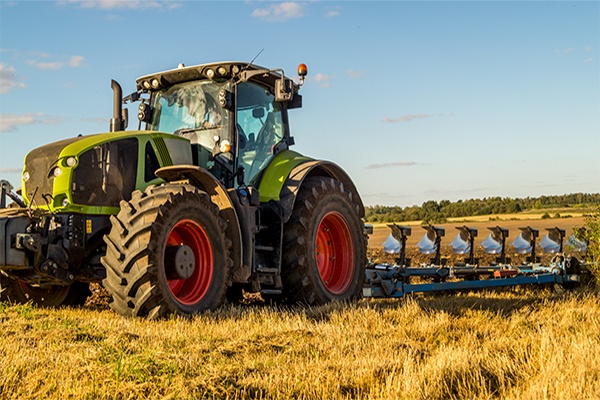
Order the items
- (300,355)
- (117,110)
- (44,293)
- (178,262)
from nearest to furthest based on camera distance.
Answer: (300,355)
(178,262)
(44,293)
(117,110)

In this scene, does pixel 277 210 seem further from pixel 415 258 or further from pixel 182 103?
pixel 415 258

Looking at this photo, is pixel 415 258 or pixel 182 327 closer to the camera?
pixel 182 327

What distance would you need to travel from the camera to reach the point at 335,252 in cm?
881

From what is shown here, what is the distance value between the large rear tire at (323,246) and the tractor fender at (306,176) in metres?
0.18

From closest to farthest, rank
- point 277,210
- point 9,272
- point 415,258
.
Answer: point 9,272 < point 277,210 < point 415,258

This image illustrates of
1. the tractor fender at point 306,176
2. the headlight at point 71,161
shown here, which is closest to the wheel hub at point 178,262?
the headlight at point 71,161

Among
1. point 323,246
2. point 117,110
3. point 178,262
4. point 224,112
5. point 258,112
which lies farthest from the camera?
point 323,246

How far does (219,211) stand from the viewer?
672cm

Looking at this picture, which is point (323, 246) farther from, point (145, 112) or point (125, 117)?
point (125, 117)

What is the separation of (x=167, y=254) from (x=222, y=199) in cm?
92

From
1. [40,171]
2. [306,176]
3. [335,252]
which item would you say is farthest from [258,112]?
[40,171]

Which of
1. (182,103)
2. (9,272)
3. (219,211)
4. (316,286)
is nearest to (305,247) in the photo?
(316,286)

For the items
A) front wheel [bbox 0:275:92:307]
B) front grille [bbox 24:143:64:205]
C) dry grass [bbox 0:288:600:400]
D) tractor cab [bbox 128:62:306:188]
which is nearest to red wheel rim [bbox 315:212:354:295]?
tractor cab [bbox 128:62:306:188]

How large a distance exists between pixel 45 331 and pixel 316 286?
129 inches
